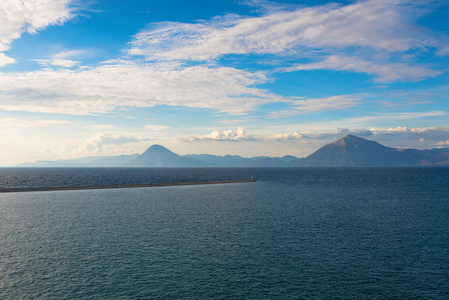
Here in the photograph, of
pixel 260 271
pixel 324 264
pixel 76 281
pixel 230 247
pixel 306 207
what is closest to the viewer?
pixel 76 281

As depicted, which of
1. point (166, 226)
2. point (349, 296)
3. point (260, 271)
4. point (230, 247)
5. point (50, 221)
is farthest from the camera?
point (50, 221)

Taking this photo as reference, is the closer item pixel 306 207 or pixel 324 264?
pixel 324 264

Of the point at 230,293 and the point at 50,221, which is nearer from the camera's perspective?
the point at 230,293

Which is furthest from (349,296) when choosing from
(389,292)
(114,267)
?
(114,267)

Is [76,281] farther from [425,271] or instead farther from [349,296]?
[425,271]

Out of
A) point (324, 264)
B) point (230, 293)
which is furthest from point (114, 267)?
point (324, 264)

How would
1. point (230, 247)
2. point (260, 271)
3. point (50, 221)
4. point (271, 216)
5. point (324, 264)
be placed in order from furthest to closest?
point (271, 216), point (50, 221), point (230, 247), point (324, 264), point (260, 271)

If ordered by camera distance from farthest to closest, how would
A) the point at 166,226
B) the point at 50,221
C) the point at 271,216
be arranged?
the point at 271,216 → the point at 50,221 → the point at 166,226

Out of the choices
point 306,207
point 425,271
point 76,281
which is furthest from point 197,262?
point 306,207

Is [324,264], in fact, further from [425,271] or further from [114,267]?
[114,267]
